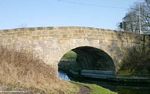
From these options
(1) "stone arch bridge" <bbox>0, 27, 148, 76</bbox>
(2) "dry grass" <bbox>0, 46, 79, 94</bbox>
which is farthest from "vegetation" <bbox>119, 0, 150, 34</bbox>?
(2) "dry grass" <bbox>0, 46, 79, 94</bbox>

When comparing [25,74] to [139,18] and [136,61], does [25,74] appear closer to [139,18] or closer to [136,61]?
[136,61]

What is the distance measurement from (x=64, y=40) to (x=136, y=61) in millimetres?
8988

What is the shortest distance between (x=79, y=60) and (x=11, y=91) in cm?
3536

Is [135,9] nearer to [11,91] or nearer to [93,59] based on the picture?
[93,59]

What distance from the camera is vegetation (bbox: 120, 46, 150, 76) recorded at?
38709 millimetres

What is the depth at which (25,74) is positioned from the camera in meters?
14.2

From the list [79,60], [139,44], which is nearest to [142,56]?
[139,44]

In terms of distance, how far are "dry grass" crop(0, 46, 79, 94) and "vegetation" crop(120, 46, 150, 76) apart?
2341 centimetres

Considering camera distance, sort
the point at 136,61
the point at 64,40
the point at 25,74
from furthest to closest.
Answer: the point at 136,61 < the point at 64,40 < the point at 25,74

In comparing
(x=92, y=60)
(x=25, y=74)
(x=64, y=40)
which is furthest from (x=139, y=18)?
(x=25, y=74)

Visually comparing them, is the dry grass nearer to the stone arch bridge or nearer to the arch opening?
the stone arch bridge

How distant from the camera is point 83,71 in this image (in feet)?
142

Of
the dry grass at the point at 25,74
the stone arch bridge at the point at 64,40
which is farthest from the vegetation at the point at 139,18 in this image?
the dry grass at the point at 25,74

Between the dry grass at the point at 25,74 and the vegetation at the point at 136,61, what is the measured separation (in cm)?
2341
